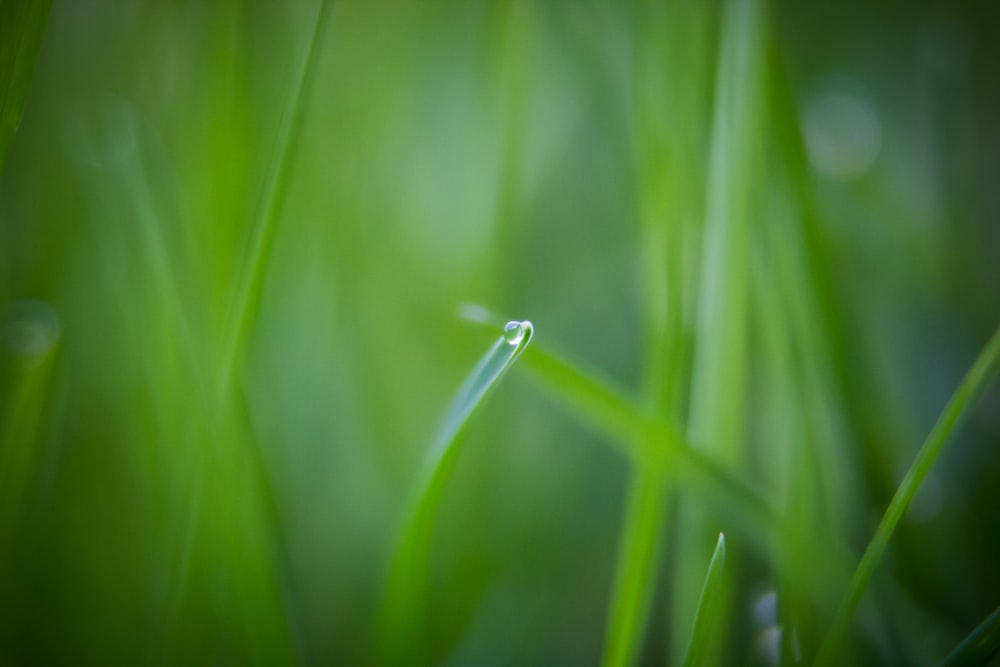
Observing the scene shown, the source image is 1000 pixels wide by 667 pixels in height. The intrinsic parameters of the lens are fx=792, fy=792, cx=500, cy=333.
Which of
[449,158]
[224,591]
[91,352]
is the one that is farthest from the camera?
[449,158]

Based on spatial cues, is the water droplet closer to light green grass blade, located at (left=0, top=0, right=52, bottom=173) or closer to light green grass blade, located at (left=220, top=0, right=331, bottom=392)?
light green grass blade, located at (left=220, top=0, right=331, bottom=392)

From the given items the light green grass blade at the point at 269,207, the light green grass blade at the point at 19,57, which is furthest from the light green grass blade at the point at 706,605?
the light green grass blade at the point at 19,57

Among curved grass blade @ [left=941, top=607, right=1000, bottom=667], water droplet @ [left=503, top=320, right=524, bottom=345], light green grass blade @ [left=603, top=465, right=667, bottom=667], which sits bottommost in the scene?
light green grass blade @ [left=603, top=465, right=667, bottom=667]

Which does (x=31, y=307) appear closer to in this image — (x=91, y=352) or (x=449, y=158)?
(x=91, y=352)

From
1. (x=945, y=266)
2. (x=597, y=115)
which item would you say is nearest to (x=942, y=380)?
(x=945, y=266)

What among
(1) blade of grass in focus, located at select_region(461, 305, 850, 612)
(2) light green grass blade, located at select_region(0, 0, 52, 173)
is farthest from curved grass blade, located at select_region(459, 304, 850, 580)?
(2) light green grass blade, located at select_region(0, 0, 52, 173)
